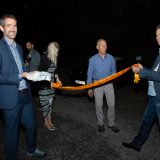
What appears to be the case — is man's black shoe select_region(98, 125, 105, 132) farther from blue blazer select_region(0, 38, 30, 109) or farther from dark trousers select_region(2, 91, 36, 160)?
blue blazer select_region(0, 38, 30, 109)

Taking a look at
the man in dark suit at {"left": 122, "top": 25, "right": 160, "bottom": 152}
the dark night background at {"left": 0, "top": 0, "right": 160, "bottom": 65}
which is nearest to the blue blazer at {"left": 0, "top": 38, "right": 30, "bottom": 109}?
the man in dark suit at {"left": 122, "top": 25, "right": 160, "bottom": 152}

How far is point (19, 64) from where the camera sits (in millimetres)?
4816

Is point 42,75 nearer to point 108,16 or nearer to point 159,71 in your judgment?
point 159,71

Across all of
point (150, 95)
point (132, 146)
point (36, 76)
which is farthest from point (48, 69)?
point (132, 146)

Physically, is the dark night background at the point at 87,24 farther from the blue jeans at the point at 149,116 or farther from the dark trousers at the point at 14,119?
the dark trousers at the point at 14,119

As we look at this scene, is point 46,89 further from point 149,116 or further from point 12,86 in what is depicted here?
point 149,116

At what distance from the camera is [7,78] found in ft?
14.6

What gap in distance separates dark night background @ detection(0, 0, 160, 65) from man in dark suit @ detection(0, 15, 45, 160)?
2034 cm

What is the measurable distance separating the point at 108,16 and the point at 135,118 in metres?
27.3

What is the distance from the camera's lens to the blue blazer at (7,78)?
449cm

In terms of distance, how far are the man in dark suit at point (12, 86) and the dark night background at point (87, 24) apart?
2034 centimetres

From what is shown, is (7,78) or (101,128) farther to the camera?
(101,128)

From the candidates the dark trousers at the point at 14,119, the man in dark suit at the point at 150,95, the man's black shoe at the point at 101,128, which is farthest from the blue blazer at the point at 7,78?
the man's black shoe at the point at 101,128

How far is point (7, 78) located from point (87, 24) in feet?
98.2
